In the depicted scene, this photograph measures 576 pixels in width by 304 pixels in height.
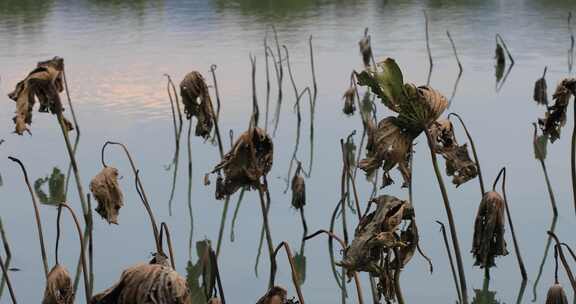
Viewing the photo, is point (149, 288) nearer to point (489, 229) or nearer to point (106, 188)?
point (489, 229)

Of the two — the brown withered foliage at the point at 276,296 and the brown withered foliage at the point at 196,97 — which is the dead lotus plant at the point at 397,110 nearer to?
the brown withered foliage at the point at 276,296

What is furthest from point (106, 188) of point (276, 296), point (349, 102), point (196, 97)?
point (349, 102)

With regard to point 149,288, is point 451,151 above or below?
below

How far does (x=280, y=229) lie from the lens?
4.28 m

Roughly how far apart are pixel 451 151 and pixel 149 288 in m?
1.20

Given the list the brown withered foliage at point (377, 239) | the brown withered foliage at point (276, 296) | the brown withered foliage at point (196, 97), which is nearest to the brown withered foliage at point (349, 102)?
the brown withered foliage at point (196, 97)

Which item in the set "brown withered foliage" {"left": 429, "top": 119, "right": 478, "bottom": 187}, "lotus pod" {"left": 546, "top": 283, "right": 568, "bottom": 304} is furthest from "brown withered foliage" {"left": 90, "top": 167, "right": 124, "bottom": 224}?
"lotus pod" {"left": 546, "top": 283, "right": 568, "bottom": 304}

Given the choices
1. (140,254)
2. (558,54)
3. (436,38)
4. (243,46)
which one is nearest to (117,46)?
(243,46)

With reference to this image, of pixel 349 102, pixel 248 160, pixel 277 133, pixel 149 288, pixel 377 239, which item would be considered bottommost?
pixel 277 133

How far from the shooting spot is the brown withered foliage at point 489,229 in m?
2.73

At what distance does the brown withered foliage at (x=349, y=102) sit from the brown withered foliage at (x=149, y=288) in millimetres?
4691

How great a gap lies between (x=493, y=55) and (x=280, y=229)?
590 centimetres

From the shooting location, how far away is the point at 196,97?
3.99 meters

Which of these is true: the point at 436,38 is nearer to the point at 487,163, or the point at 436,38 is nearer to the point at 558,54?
the point at 558,54
